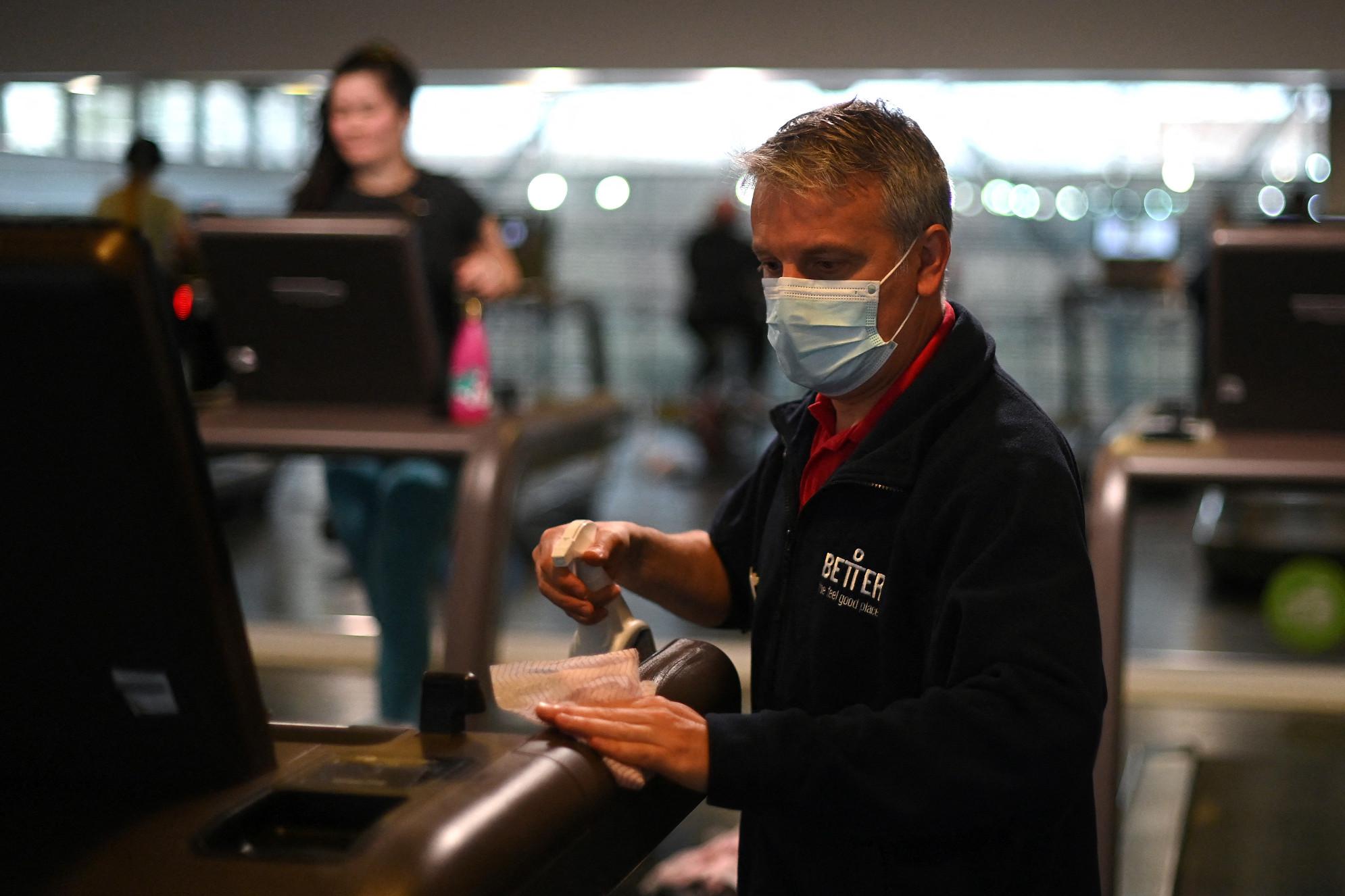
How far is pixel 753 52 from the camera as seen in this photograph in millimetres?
3082

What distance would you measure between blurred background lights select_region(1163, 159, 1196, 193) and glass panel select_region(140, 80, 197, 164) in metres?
6.13

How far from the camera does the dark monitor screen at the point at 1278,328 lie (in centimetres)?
223

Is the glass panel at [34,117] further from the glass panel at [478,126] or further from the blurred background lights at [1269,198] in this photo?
the blurred background lights at [1269,198]

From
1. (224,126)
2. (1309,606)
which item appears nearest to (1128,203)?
(1309,606)

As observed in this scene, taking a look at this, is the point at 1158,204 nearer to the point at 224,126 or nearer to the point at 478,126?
the point at 478,126

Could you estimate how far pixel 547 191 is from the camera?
992 centimetres

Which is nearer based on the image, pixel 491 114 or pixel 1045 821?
pixel 1045 821

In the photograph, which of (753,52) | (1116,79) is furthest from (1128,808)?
(753,52)

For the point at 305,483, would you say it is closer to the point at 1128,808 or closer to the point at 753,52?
the point at 753,52

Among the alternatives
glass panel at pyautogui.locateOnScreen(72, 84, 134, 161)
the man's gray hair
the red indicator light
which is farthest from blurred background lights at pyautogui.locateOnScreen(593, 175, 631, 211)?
the man's gray hair

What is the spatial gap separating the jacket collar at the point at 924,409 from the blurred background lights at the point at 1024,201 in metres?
8.47

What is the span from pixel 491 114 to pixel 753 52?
242 inches

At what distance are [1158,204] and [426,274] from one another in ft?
23.9

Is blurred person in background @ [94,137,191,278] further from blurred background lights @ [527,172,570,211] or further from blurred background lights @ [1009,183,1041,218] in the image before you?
blurred background lights @ [1009,183,1041,218]
